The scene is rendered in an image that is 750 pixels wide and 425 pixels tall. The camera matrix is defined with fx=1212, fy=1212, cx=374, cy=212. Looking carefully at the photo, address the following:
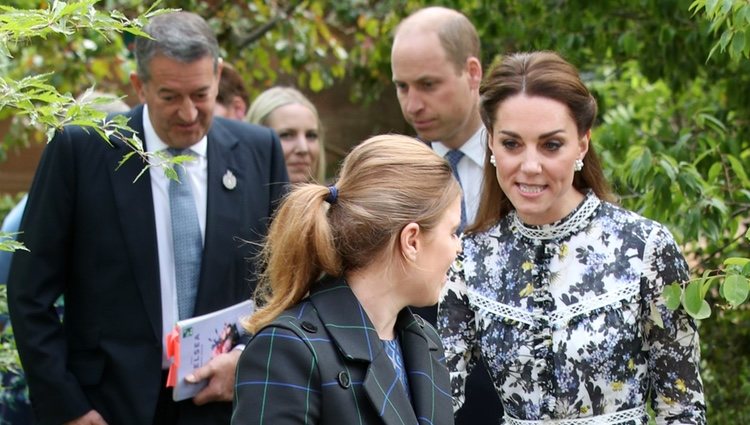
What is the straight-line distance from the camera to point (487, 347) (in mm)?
3396

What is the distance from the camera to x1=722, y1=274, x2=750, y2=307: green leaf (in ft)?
9.82

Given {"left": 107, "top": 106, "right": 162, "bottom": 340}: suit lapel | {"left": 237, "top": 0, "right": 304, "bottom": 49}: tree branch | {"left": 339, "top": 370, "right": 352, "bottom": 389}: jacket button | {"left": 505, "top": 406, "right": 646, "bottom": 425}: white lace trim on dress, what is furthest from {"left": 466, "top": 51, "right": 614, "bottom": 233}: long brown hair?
{"left": 237, "top": 0, "right": 304, "bottom": 49}: tree branch

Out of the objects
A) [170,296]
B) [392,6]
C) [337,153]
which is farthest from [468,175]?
[337,153]

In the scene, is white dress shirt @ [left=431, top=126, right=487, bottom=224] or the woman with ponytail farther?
white dress shirt @ [left=431, top=126, right=487, bottom=224]

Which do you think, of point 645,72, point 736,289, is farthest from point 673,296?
point 645,72

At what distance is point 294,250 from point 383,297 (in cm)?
25

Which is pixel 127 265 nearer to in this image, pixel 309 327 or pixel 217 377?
pixel 217 377

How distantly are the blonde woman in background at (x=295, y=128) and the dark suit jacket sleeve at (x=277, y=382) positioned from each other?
10.5 ft

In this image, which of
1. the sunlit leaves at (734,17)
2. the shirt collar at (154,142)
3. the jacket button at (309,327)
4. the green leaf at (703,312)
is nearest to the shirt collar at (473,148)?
the shirt collar at (154,142)

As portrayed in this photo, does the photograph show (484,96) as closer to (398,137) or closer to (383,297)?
(398,137)

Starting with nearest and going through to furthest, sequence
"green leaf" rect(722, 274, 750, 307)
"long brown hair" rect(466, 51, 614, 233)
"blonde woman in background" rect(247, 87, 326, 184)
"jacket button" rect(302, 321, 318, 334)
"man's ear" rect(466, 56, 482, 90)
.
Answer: "jacket button" rect(302, 321, 318, 334) < "green leaf" rect(722, 274, 750, 307) < "long brown hair" rect(466, 51, 614, 233) < "man's ear" rect(466, 56, 482, 90) < "blonde woman in background" rect(247, 87, 326, 184)

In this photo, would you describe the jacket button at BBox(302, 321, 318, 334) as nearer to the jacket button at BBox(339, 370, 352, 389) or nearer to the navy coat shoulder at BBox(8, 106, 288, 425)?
the jacket button at BBox(339, 370, 352, 389)

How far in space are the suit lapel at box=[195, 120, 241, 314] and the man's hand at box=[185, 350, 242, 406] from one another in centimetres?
18

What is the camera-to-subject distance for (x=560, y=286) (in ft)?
11.0
